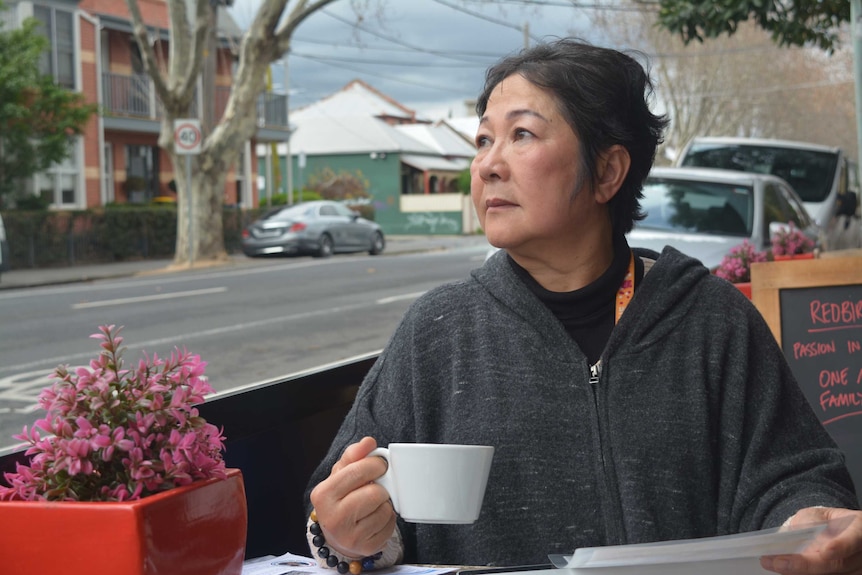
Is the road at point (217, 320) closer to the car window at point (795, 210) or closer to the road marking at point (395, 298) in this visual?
the road marking at point (395, 298)

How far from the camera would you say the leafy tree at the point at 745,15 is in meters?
9.17

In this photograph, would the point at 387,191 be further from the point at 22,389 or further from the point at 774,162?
the point at 22,389

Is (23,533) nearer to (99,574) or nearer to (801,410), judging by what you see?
(99,574)

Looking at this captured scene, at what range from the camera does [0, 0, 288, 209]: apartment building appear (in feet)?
97.2

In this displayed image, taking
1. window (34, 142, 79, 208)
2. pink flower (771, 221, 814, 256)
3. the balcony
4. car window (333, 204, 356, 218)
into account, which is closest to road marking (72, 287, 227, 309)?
car window (333, 204, 356, 218)

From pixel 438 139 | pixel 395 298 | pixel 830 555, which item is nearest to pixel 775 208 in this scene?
pixel 395 298

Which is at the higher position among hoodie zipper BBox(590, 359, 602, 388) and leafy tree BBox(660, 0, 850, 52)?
leafy tree BBox(660, 0, 850, 52)

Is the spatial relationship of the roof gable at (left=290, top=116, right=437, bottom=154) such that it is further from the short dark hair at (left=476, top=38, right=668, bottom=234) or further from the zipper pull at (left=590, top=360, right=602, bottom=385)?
the zipper pull at (left=590, top=360, right=602, bottom=385)

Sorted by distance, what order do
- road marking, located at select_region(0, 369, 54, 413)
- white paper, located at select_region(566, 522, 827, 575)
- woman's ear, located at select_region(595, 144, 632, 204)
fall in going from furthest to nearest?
road marking, located at select_region(0, 369, 54, 413) → woman's ear, located at select_region(595, 144, 632, 204) → white paper, located at select_region(566, 522, 827, 575)

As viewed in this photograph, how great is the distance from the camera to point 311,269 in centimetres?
2112

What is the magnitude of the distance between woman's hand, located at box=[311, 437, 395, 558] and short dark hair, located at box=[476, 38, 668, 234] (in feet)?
2.83

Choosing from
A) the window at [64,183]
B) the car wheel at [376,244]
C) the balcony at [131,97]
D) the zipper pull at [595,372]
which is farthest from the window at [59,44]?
the zipper pull at [595,372]

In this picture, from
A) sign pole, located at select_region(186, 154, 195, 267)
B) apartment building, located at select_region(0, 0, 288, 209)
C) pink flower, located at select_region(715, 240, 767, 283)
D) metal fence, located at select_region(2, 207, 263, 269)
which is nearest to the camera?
pink flower, located at select_region(715, 240, 767, 283)

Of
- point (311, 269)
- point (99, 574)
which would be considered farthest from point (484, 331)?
point (311, 269)
